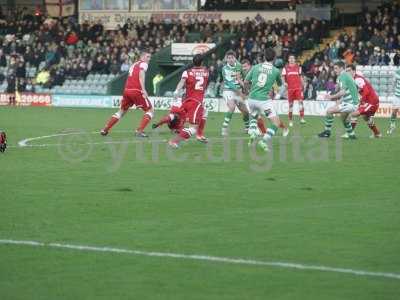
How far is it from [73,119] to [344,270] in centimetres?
2472

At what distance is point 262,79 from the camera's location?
2094cm

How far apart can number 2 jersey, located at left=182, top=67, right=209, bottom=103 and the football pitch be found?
117cm

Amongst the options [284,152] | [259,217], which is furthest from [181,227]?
[284,152]

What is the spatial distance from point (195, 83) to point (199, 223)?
34.4 feet

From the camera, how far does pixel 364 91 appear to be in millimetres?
24797

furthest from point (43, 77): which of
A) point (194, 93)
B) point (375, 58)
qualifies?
point (194, 93)

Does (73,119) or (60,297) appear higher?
(60,297)

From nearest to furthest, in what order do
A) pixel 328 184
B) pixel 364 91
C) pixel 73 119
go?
1. pixel 328 184
2. pixel 364 91
3. pixel 73 119

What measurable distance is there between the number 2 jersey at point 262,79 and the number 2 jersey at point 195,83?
1269 mm

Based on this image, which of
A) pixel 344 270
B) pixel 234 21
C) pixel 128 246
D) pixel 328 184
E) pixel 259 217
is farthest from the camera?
pixel 234 21

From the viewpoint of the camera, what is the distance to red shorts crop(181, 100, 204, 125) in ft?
71.1

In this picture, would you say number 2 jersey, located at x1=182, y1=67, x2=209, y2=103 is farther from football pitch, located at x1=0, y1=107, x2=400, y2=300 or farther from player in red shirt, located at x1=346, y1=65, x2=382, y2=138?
player in red shirt, located at x1=346, y1=65, x2=382, y2=138

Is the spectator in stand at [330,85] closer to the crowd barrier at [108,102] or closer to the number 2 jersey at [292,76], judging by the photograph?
the crowd barrier at [108,102]

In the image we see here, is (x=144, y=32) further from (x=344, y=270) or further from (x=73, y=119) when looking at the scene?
(x=344, y=270)
